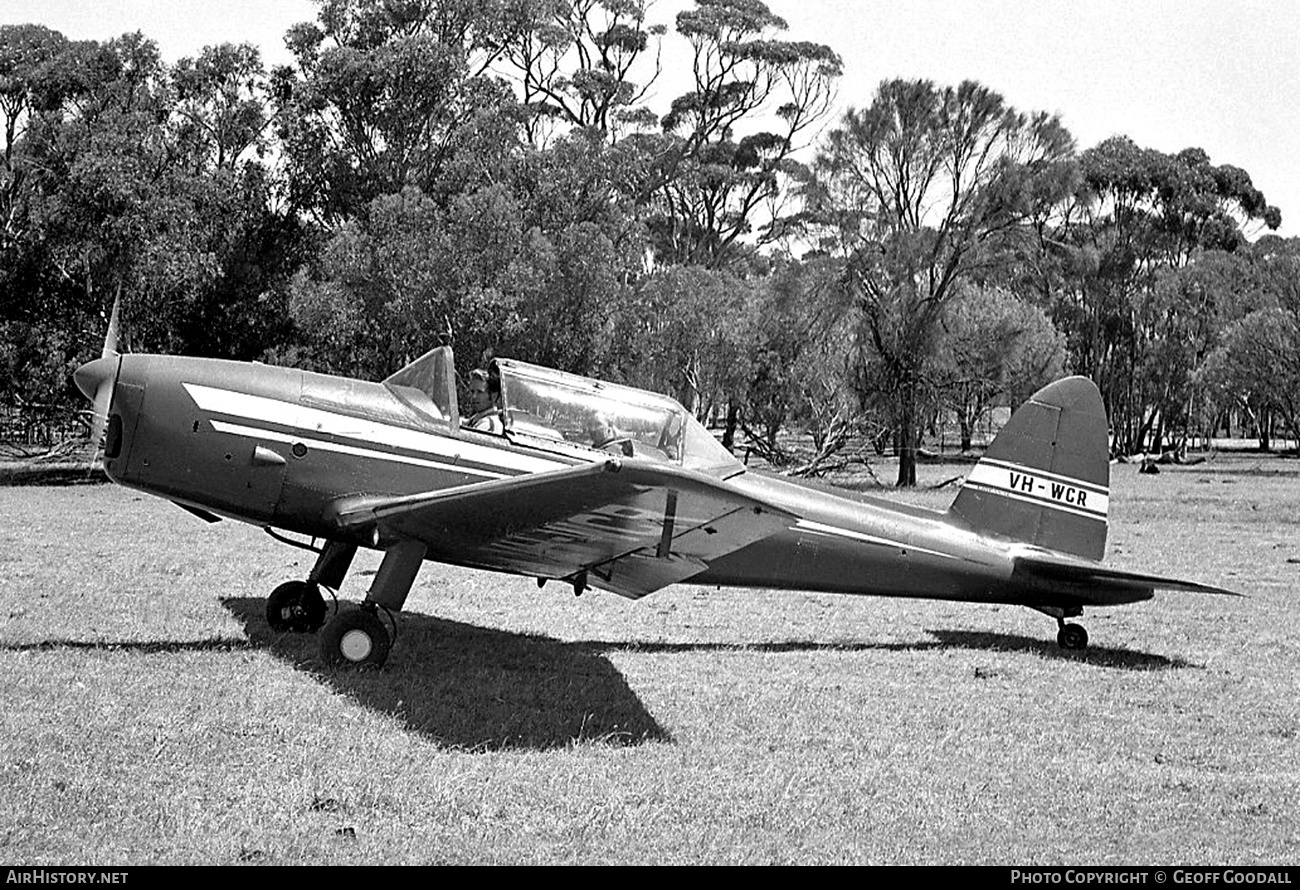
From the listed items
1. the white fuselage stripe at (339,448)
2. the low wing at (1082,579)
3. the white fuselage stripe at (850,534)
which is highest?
the white fuselage stripe at (339,448)

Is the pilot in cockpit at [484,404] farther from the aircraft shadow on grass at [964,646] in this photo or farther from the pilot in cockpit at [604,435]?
the aircraft shadow on grass at [964,646]

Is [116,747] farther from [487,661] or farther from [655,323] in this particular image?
[655,323]

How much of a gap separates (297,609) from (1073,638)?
555cm

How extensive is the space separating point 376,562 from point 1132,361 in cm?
4764

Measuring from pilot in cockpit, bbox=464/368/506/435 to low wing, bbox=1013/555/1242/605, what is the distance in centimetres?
384

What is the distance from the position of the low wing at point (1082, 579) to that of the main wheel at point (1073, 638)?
0.25 metres

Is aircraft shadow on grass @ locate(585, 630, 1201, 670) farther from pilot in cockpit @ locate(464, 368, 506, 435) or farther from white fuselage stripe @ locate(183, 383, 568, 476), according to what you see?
pilot in cockpit @ locate(464, 368, 506, 435)

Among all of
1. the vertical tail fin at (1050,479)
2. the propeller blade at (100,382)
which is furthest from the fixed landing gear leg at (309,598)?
the vertical tail fin at (1050,479)

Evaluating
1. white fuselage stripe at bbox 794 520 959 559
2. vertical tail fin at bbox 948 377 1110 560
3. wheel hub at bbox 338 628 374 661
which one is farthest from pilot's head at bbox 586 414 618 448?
vertical tail fin at bbox 948 377 1110 560

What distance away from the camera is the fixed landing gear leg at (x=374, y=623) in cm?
721

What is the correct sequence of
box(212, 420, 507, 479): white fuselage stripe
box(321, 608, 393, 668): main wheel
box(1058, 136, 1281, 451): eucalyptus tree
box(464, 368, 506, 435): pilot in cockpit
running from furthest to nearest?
box(1058, 136, 1281, 451): eucalyptus tree → box(464, 368, 506, 435): pilot in cockpit → box(212, 420, 507, 479): white fuselage stripe → box(321, 608, 393, 668): main wheel

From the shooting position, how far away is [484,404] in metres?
8.20

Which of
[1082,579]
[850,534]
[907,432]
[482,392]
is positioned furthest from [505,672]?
[907,432]

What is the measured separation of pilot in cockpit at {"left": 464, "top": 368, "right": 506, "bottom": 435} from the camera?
788 centimetres
